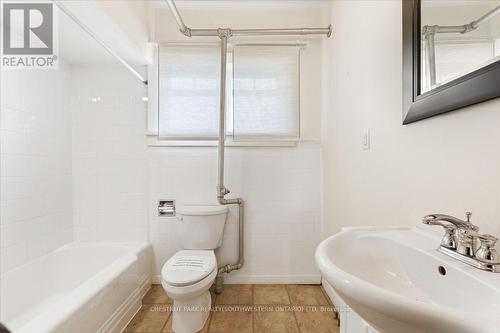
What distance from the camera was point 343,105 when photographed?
1638 millimetres

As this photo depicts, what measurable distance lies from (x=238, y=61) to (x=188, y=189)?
115cm

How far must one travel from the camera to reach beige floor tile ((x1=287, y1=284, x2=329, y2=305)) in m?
1.83

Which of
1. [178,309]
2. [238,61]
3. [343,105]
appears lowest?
[178,309]

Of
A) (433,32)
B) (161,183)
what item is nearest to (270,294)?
(161,183)

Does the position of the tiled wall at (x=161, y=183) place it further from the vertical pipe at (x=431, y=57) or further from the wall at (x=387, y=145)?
the vertical pipe at (x=431, y=57)

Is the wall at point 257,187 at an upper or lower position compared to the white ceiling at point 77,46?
lower

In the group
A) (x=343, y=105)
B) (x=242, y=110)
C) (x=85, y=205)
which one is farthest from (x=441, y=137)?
(x=85, y=205)

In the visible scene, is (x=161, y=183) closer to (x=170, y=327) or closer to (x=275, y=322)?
(x=170, y=327)

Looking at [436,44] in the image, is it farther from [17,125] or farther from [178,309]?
[17,125]

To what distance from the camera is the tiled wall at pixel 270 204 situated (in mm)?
2080

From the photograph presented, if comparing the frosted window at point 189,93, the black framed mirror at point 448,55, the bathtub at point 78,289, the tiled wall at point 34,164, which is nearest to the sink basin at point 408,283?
the black framed mirror at point 448,55

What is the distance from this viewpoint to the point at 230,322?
1.59m

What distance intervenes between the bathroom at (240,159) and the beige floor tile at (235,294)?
0.02 metres

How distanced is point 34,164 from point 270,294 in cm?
196
